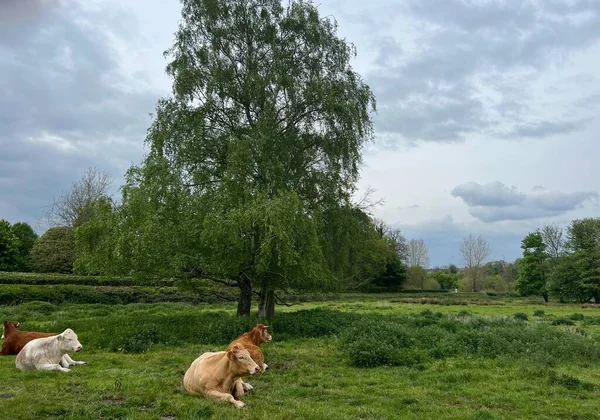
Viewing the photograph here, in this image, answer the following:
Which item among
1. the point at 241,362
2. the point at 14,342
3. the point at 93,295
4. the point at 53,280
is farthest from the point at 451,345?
the point at 53,280

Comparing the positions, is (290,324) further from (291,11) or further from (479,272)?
(479,272)

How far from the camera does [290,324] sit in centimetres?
1850

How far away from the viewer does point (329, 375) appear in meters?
11.1

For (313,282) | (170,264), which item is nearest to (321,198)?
(313,282)

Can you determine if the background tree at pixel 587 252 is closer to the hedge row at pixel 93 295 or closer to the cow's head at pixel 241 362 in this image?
the hedge row at pixel 93 295

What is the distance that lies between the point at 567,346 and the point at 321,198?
37.7 ft

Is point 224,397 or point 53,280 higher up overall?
point 53,280

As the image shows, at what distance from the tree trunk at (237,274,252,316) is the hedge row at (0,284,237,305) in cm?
483

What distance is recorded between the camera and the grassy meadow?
26.0 ft

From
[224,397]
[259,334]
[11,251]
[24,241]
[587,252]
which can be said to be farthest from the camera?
[587,252]

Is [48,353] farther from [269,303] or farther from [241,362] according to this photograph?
[269,303]

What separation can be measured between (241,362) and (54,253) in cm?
4249

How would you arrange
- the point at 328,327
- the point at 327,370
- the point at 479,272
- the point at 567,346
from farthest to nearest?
1. the point at 479,272
2. the point at 328,327
3. the point at 567,346
4. the point at 327,370

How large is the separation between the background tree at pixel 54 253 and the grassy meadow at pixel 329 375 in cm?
2850
